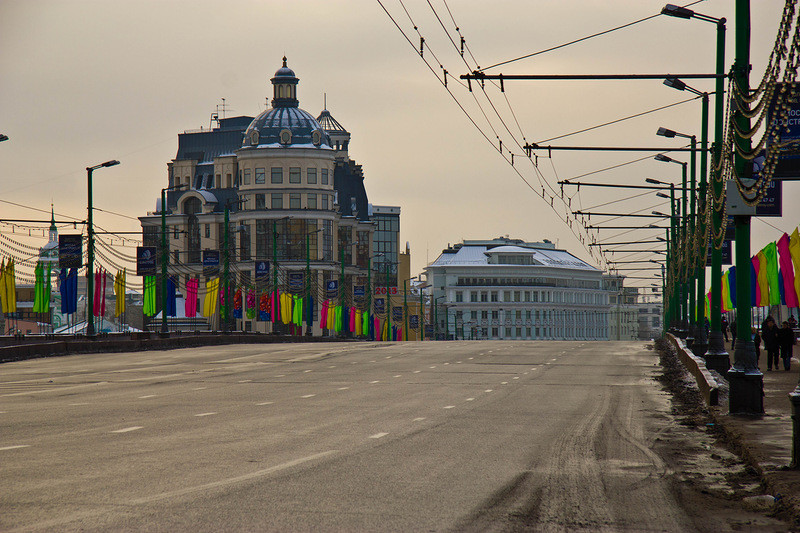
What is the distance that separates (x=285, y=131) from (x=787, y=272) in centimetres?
8508

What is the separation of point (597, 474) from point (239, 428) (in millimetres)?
5506

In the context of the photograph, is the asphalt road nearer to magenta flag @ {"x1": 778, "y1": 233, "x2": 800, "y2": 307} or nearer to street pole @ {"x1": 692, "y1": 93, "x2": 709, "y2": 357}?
street pole @ {"x1": 692, "y1": 93, "x2": 709, "y2": 357}

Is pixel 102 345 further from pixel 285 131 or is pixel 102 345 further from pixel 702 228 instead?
pixel 285 131

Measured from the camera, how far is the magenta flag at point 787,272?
41.2 m

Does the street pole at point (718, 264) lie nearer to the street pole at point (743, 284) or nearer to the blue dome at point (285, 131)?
the street pole at point (743, 284)

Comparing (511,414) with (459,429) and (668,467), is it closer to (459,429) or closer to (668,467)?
(459,429)

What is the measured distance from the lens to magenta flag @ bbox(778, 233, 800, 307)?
135 feet

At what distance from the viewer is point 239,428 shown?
14.6 metres

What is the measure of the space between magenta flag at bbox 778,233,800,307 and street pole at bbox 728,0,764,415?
25.5 meters

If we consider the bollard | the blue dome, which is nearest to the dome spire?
the blue dome

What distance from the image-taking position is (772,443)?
494 inches

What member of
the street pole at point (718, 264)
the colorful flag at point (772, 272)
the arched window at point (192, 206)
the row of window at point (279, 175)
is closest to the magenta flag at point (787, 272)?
the colorful flag at point (772, 272)

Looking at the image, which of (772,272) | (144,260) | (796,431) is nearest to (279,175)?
(144,260)

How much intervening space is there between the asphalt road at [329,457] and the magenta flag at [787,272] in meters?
18.6
